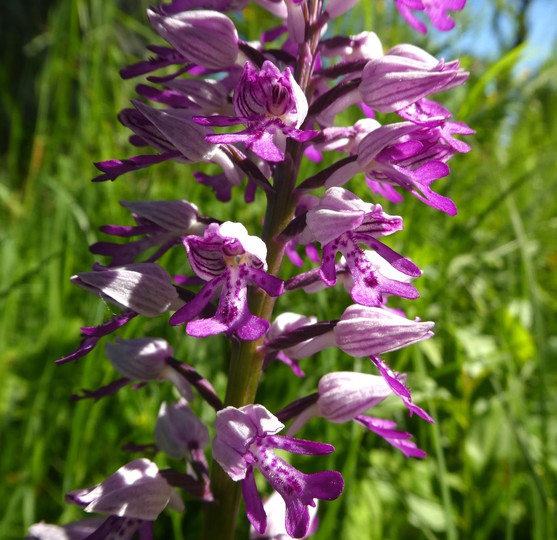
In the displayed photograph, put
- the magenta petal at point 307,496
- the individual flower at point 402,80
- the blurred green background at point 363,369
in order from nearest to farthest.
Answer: the magenta petal at point 307,496 → the individual flower at point 402,80 → the blurred green background at point 363,369

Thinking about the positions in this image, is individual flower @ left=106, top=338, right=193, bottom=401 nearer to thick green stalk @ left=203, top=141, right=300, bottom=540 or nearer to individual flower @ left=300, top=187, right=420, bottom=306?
thick green stalk @ left=203, top=141, right=300, bottom=540

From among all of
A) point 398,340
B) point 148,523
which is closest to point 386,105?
point 398,340

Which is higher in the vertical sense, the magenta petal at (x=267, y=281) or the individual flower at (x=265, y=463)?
the magenta petal at (x=267, y=281)

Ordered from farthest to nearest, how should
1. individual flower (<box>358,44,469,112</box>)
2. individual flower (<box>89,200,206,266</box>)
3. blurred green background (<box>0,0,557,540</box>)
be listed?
blurred green background (<box>0,0,557,540</box>) < individual flower (<box>89,200,206,266</box>) < individual flower (<box>358,44,469,112</box>)

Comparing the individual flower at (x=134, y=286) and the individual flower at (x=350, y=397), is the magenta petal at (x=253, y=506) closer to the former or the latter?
the individual flower at (x=350, y=397)

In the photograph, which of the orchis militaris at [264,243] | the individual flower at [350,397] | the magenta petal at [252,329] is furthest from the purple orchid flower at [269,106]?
the individual flower at [350,397]

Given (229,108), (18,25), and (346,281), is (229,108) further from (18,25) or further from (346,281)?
(18,25)

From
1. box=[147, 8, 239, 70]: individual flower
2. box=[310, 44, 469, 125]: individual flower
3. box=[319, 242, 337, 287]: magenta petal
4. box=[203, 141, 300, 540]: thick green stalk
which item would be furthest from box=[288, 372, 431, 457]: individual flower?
box=[147, 8, 239, 70]: individual flower
